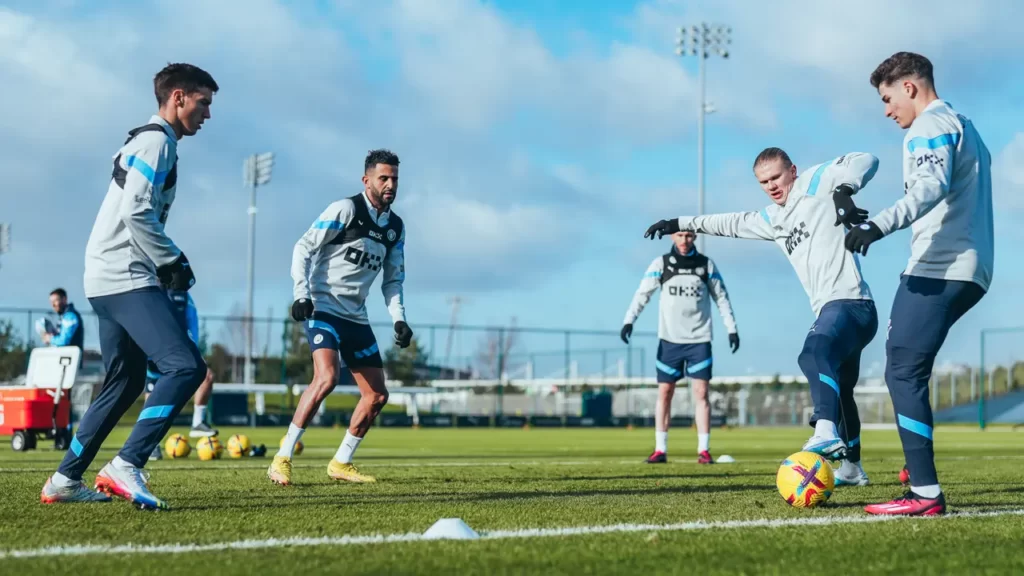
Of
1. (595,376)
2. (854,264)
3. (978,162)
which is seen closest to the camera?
(978,162)

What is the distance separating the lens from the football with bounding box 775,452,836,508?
18.9ft

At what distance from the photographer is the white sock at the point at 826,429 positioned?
6.44 meters

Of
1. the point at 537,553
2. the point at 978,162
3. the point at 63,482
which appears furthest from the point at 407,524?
the point at 978,162

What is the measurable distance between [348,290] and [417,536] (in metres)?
3.80

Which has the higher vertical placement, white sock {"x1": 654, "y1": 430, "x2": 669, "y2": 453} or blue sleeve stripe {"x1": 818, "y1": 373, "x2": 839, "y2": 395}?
blue sleeve stripe {"x1": 818, "y1": 373, "x2": 839, "y2": 395}

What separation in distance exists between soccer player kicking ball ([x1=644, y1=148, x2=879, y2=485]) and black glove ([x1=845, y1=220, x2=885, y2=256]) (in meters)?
1.99

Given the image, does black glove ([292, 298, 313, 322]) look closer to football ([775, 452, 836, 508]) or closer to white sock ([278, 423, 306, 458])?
white sock ([278, 423, 306, 458])

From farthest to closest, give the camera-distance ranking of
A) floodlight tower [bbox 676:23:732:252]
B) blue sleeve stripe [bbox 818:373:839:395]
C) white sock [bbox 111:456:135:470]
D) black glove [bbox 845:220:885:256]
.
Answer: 1. floodlight tower [bbox 676:23:732:252]
2. blue sleeve stripe [bbox 818:373:839:395]
3. white sock [bbox 111:456:135:470]
4. black glove [bbox 845:220:885:256]

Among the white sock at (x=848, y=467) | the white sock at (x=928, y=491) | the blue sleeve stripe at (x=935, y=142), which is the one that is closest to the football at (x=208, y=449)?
the white sock at (x=848, y=467)

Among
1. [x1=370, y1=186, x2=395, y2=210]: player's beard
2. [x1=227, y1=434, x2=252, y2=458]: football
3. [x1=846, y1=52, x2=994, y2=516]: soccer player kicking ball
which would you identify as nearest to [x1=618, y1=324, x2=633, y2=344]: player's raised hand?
[x1=227, y1=434, x2=252, y2=458]: football

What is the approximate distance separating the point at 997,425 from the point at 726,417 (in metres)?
9.18

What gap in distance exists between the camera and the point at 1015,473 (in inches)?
357

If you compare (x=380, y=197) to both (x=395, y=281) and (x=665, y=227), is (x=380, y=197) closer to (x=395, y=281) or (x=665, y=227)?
(x=395, y=281)

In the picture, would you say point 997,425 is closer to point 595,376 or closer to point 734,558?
point 595,376
